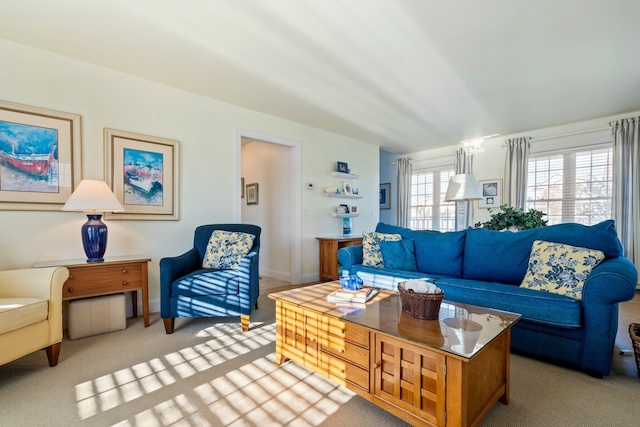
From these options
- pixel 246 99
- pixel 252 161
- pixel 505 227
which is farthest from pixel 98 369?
pixel 252 161

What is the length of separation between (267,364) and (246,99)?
2985mm

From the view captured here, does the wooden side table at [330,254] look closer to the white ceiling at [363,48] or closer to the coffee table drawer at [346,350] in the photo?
the white ceiling at [363,48]

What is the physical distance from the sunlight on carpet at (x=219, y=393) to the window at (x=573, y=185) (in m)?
4.91

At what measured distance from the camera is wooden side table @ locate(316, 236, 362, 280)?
446 cm

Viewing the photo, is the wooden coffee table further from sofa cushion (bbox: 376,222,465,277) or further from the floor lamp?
the floor lamp

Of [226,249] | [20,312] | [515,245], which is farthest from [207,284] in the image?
[515,245]

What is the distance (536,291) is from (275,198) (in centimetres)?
374

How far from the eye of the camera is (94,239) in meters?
2.52

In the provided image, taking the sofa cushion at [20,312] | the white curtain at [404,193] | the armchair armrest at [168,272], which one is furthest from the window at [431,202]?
the sofa cushion at [20,312]

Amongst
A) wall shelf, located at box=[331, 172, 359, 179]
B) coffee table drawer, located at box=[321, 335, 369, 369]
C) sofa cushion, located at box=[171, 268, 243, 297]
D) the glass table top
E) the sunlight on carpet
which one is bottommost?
the sunlight on carpet

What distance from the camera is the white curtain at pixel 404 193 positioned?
648cm

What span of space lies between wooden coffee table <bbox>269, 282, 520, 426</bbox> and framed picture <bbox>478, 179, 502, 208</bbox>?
422 centimetres

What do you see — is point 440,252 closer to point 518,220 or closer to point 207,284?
point 518,220

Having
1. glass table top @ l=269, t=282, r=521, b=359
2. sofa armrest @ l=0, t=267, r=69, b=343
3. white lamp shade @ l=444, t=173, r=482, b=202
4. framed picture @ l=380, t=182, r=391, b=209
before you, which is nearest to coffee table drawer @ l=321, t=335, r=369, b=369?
glass table top @ l=269, t=282, r=521, b=359
